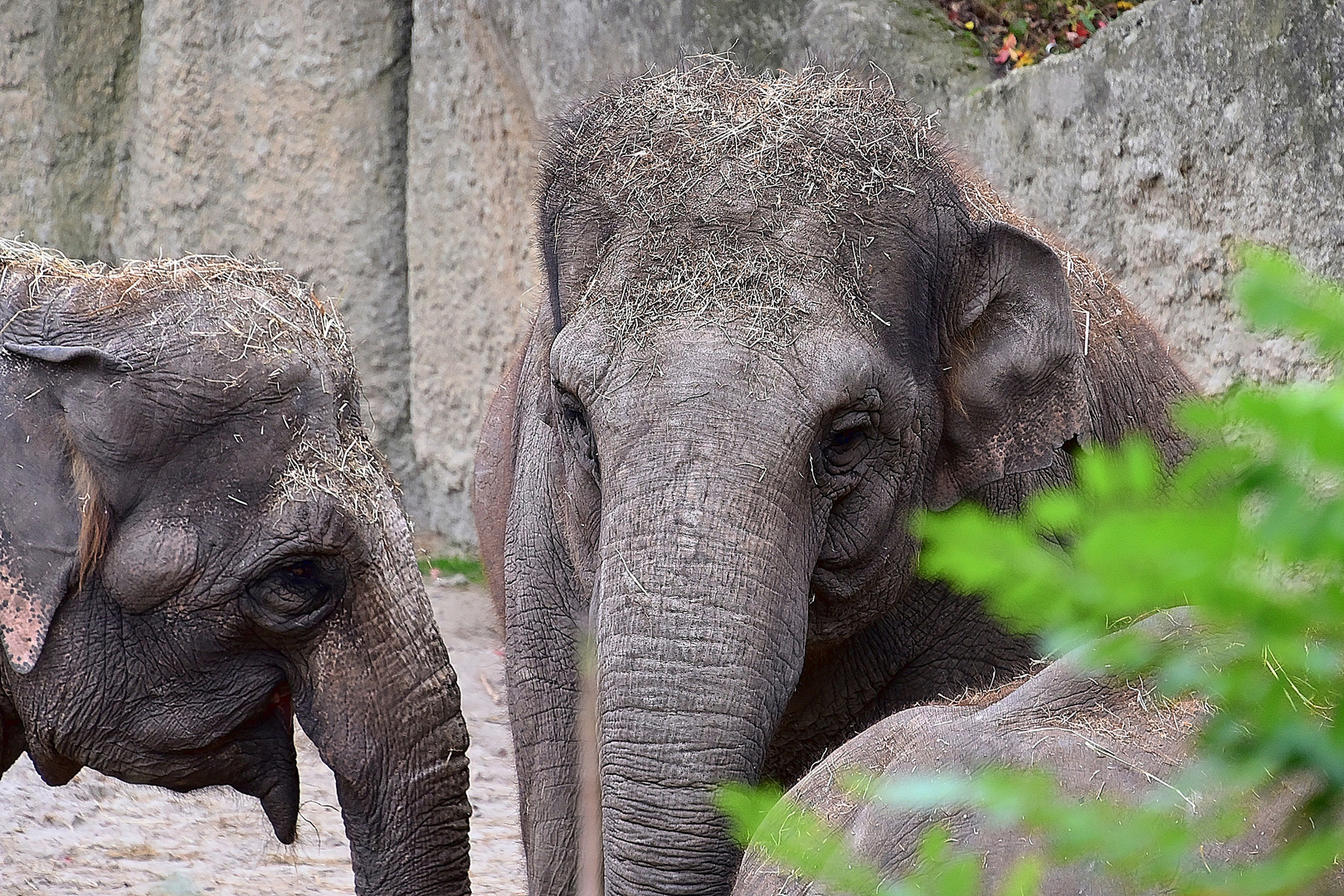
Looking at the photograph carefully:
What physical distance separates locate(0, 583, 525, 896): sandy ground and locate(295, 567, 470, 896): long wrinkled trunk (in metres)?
1.23

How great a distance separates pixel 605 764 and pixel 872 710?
1.01m

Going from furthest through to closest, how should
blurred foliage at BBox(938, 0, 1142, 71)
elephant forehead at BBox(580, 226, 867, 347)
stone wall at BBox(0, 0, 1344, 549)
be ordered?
1. blurred foliage at BBox(938, 0, 1142, 71)
2. stone wall at BBox(0, 0, 1344, 549)
3. elephant forehead at BBox(580, 226, 867, 347)

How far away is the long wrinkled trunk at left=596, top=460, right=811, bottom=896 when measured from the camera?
270 centimetres

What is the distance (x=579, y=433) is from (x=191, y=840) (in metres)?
3.29

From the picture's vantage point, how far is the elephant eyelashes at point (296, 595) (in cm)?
379

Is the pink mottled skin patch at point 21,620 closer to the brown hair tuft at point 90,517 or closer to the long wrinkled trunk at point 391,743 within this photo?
the brown hair tuft at point 90,517

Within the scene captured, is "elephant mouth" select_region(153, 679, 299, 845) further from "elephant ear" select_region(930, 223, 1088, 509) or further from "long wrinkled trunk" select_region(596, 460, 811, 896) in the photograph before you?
"elephant ear" select_region(930, 223, 1088, 509)

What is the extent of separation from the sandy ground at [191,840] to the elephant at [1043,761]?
10.6 ft

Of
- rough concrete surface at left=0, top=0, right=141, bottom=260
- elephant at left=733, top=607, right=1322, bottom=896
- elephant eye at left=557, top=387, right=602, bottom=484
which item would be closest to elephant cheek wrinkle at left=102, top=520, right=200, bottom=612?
elephant eye at left=557, top=387, right=602, bottom=484

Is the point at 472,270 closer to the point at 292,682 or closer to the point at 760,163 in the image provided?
the point at 292,682

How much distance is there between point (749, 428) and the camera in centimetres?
287

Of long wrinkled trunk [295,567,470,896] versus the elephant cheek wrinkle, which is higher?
the elephant cheek wrinkle

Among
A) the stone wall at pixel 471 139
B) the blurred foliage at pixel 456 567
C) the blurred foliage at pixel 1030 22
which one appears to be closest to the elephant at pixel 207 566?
the stone wall at pixel 471 139

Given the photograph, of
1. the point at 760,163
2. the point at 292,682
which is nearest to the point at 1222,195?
the point at 760,163
